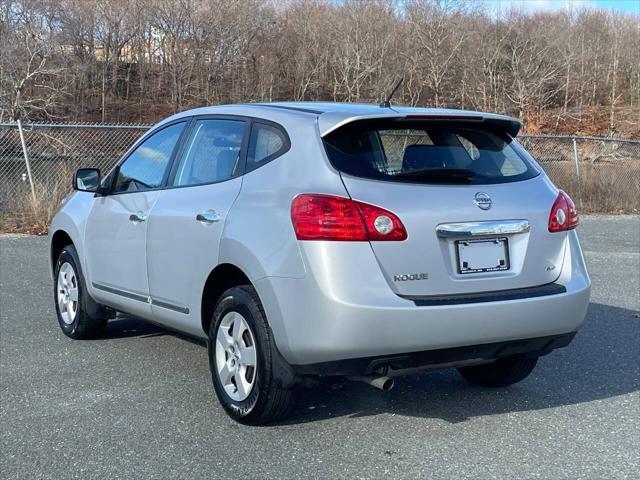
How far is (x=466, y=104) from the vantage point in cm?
3850

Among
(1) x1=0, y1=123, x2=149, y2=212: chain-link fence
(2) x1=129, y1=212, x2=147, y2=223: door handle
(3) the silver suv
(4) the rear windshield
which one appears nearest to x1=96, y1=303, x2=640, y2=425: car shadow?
(3) the silver suv

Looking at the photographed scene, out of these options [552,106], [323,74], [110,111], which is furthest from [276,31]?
[552,106]

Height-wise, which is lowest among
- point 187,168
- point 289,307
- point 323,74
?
point 289,307

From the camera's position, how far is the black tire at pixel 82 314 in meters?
6.25

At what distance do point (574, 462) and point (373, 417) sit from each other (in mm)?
1147

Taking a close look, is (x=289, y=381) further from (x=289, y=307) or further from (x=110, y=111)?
(x=110, y=111)

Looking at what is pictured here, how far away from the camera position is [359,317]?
12.8ft

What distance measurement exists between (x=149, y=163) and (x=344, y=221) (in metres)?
2.24

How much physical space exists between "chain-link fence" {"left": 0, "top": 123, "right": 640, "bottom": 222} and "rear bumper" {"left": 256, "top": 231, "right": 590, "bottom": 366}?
10.7m

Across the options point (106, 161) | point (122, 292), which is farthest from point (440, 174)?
point (106, 161)

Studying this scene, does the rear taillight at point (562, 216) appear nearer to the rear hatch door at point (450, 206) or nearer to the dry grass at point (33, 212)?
the rear hatch door at point (450, 206)

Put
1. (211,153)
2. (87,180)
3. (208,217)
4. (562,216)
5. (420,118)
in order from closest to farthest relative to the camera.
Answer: (420,118) → (562,216) → (208,217) → (211,153) → (87,180)

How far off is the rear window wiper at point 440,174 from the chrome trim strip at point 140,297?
164cm

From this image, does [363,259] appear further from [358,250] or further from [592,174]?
[592,174]
